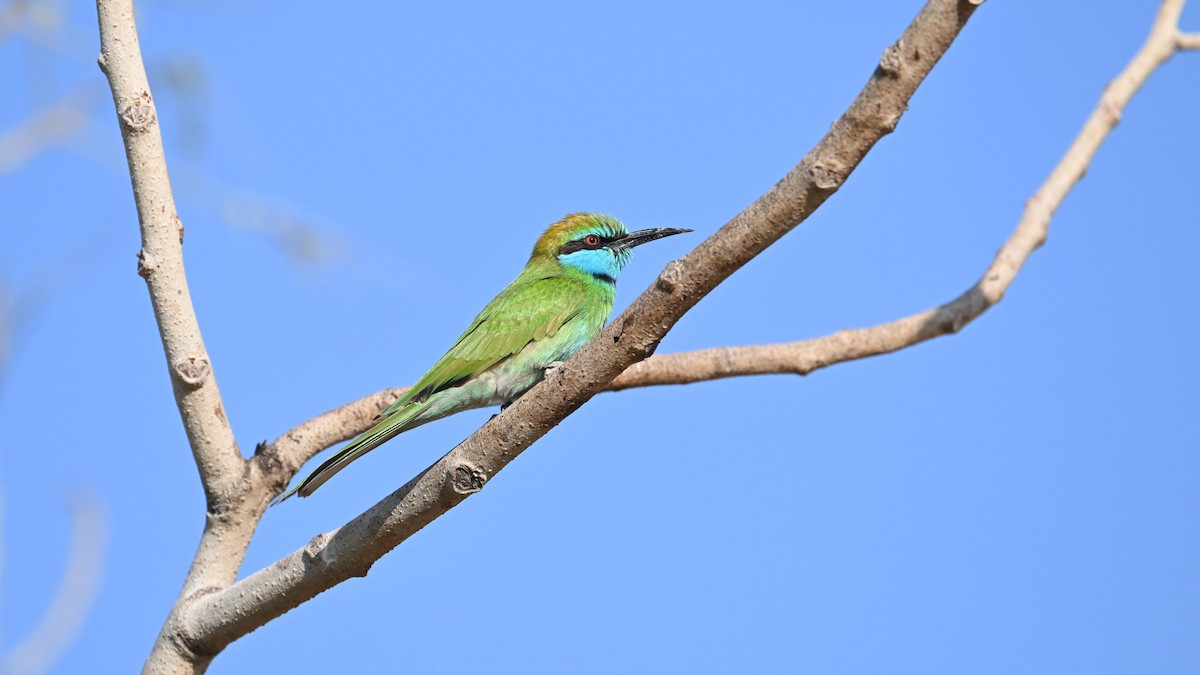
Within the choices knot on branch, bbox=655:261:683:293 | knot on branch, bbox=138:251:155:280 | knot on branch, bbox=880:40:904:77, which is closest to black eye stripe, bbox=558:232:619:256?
knot on branch, bbox=138:251:155:280

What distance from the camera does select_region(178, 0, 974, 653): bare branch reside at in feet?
6.61

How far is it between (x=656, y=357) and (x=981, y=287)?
76.7 inches

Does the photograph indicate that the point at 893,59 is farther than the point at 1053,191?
Yes

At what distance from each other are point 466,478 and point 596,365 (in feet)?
1.29

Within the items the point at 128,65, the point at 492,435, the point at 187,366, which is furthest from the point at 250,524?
the point at 128,65

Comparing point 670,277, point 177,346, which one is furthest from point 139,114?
point 670,277

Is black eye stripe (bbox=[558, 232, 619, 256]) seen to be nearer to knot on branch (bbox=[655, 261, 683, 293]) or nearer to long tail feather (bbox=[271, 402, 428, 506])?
long tail feather (bbox=[271, 402, 428, 506])

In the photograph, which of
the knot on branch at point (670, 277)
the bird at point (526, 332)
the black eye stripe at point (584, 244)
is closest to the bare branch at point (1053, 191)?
the knot on branch at point (670, 277)

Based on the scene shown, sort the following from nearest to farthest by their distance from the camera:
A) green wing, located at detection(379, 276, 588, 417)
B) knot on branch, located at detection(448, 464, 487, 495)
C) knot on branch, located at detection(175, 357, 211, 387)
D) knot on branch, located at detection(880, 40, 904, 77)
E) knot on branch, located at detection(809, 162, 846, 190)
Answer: knot on branch, located at detection(880, 40, 904, 77) < knot on branch, located at detection(809, 162, 846, 190) < knot on branch, located at detection(448, 464, 487, 495) < knot on branch, located at detection(175, 357, 211, 387) < green wing, located at detection(379, 276, 588, 417)

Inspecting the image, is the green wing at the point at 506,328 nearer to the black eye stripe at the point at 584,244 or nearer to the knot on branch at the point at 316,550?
the black eye stripe at the point at 584,244

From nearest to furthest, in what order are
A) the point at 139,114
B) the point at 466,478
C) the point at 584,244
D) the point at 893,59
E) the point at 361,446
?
the point at 893,59, the point at 466,478, the point at 139,114, the point at 361,446, the point at 584,244

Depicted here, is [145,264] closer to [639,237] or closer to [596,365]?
[596,365]

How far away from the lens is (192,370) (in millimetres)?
3014

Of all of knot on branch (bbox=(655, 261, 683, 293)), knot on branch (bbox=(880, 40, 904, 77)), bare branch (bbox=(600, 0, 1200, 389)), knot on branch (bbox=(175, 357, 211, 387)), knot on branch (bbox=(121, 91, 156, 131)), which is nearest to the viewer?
bare branch (bbox=(600, 0, 1200, 389))
